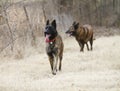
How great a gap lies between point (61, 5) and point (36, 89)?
24962 millimetres

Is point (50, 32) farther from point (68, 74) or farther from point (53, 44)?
point (68, 74)

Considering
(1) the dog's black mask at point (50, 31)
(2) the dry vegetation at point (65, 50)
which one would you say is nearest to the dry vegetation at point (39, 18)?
(2) the dry vegetation at point (65, 50)

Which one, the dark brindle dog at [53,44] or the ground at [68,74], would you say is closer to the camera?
the ground at [68,74]

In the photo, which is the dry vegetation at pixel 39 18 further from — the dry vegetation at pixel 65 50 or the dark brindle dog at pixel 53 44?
the dark brindle dog at pixel 53 44

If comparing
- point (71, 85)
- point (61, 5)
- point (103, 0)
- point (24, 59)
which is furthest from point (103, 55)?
point (103, 0)

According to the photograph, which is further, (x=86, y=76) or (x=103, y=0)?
(x=103, y=0)

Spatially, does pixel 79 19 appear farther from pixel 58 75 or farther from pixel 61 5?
pixel 58 75

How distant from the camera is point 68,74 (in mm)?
16531

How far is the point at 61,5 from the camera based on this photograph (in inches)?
1500

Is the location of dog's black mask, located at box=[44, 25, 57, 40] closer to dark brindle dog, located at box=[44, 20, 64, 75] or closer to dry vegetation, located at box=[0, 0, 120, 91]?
dark brindle dog, located at box=[44, 20, 64, 75]

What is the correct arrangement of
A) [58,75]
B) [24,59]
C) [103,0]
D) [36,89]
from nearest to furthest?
1. [36,89]
2. [58,75]
3. [24,59]
4. [103,0]

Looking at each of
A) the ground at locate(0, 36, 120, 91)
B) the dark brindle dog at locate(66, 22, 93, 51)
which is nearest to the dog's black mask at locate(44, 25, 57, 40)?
the ground at locate(0, 36, 120, 91)

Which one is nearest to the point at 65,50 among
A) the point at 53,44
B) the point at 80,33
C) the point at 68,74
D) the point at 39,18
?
the point at 80,33

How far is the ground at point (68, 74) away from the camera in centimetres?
1373
